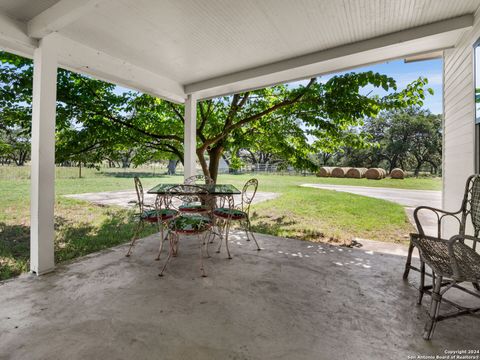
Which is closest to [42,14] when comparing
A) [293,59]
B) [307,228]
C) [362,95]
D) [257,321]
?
[293,59]

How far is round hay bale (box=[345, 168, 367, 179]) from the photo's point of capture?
41.3ft

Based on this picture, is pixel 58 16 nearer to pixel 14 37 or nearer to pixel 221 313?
pixel 14 37

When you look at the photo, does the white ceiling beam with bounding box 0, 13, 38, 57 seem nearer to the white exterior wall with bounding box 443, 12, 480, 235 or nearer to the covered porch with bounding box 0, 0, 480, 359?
the covered porch with bounding box 0, 0, 480, 359

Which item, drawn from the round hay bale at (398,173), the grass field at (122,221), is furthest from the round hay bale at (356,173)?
the grass field at (122,221)

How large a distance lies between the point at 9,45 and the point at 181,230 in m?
2.50

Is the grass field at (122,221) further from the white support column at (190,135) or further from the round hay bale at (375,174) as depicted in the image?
the round hay bale at (375,174)

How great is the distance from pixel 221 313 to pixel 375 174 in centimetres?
1209

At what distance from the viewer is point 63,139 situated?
4539mm

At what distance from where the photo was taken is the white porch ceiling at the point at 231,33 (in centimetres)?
217

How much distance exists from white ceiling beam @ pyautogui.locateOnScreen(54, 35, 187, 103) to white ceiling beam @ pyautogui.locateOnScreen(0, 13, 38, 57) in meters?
0.30

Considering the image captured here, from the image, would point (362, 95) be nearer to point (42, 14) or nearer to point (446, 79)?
point (446, 79)

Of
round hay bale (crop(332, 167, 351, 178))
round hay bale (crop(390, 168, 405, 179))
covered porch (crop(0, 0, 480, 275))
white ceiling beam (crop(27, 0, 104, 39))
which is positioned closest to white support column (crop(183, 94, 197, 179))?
covered porch (crop(0, 0, 480, 275))

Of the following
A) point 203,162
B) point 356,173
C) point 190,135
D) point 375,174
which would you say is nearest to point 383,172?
point 375,174

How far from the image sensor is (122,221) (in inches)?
193
